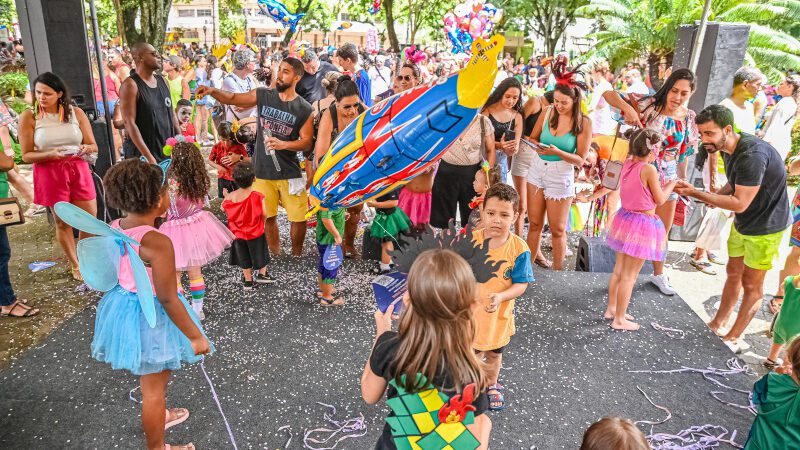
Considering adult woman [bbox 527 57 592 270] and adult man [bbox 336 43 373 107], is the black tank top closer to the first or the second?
adult man [bbox 336 43 373 107]

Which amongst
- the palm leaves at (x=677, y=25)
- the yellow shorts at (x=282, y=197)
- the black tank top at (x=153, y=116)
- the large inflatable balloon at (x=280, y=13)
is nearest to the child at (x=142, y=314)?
the yellow shorts at (x=282, y=197)

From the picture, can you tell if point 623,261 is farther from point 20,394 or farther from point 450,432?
point 20,394

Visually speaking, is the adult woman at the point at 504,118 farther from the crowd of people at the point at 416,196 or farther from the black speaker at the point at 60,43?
the black speaker at the point at 60,43

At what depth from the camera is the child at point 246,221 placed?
380 centimetres

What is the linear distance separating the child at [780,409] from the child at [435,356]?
1.14m

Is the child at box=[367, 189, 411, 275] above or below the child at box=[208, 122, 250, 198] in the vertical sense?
below

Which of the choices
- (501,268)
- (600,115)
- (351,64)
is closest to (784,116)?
(600,115)

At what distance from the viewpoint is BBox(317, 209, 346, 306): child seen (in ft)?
11.7

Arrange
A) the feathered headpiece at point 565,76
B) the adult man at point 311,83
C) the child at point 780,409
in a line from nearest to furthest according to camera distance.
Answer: the child at point 780,409, the feathered headpiece at point 565,76, the adult man at point 311,83

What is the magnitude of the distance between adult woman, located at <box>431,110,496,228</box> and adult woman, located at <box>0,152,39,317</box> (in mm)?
2929

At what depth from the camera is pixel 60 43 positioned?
17.3 ft

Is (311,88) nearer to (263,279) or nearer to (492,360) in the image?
(263,279)

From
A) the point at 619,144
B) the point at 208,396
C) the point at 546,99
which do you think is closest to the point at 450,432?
the point at 208,396

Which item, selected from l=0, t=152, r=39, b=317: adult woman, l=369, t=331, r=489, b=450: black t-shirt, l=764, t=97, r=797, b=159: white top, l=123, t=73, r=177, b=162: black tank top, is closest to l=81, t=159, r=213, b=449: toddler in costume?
l=369, t=331, r=489, b=450: black t-shirt
